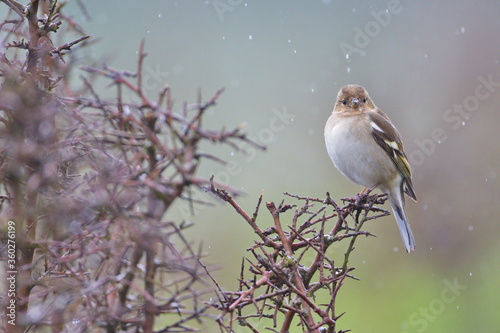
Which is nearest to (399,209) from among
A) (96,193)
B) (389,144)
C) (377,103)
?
(389,144)

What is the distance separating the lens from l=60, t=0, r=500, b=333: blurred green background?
5707mm

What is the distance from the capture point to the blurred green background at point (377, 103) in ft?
18.7

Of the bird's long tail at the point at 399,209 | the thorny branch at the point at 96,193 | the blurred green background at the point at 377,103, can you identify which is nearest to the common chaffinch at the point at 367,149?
the bird's long tail at the point at 399,209

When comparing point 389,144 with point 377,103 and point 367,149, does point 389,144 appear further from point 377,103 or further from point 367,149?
point 377,103

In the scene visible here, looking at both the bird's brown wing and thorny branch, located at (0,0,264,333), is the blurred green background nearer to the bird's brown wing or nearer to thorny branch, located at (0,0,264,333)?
the bird's brown wing

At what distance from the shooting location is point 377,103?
23.4 feet

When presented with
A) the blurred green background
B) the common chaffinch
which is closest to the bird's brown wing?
the common chaffinch

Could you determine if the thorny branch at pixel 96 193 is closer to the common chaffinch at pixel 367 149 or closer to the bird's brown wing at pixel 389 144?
the common chaffinch at pixel 367 149

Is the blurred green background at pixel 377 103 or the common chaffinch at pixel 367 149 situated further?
the blurred green background at pixel 377 103

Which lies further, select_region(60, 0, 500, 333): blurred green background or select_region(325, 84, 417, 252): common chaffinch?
select_region(60, 0, 500, 333): blurred green background

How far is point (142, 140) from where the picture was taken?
0.98m

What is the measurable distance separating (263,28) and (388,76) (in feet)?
10.0

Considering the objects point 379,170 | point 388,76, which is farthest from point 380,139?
point 388,76

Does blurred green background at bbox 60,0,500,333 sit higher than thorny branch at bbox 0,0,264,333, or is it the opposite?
blurred green background at bbox 60,0,500,333
